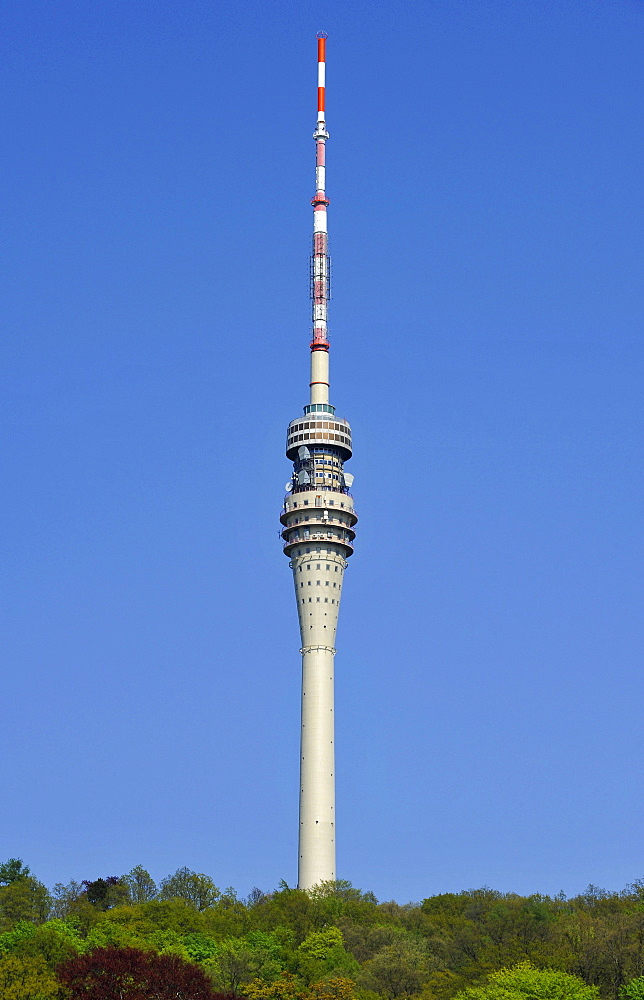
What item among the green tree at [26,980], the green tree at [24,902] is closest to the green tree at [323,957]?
the green tree at [26,980]

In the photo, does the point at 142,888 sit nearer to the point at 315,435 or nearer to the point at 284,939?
the point at 284,939

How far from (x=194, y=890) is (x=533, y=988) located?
6393 cm

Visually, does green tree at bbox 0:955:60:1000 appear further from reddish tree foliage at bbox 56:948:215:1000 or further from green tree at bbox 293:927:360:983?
green tree at bbox 293:927:360:983

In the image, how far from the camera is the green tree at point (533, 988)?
3996 inches

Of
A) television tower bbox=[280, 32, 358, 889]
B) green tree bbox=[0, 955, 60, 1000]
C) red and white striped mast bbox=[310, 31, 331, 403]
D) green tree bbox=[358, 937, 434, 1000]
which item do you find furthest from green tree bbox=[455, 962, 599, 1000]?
red and white striped mast bbox=[310, 31, 331, 403]

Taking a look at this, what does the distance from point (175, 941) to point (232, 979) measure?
32.8ft

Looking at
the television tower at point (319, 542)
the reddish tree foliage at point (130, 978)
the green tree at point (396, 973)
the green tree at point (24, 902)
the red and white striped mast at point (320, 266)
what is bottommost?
the reddish tree foliage at point (130, 978)

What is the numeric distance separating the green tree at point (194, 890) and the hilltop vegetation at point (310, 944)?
0.49ft

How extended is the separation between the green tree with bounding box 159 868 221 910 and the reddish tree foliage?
66.7 m

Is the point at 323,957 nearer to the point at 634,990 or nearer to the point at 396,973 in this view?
the point at 396,973

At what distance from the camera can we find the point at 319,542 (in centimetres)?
17175

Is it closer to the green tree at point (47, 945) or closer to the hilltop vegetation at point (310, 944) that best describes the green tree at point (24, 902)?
the hilltop vegetation at point (310, 944)

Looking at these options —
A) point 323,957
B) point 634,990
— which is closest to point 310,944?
point 323,957

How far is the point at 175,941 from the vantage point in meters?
125
